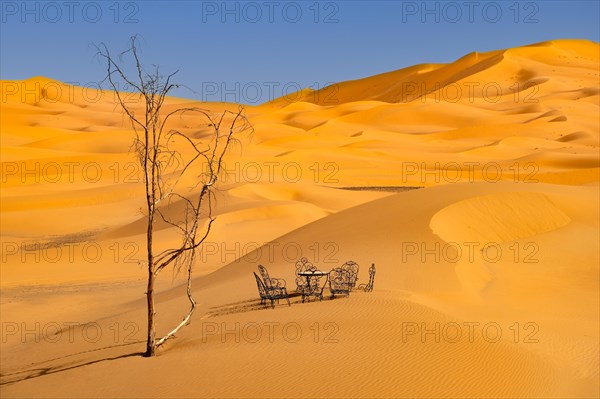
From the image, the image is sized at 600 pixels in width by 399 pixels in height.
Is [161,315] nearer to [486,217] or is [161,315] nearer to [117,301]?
[117,301]

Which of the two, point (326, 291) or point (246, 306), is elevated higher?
point (326, 291)

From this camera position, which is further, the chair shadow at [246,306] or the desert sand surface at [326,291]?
the chair shadow at [246,306]

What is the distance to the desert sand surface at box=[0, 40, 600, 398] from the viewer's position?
10336 millimetres

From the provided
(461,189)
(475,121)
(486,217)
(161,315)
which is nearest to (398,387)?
(161,315)

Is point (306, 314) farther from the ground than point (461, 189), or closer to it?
closer to it

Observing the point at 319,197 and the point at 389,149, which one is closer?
the point at 319,197

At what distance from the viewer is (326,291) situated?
15547mm

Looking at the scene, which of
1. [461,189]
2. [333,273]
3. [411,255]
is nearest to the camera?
[333,273]

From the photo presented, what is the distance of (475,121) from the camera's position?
300 feet

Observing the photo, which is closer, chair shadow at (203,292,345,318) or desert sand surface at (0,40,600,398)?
desert sand surface at (0,40,600,398)

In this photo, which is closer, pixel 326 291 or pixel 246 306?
pixel 246 306

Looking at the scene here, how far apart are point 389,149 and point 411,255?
52730mm

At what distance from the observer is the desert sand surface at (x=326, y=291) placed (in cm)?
1034

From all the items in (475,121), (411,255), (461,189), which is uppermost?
(475,121)
